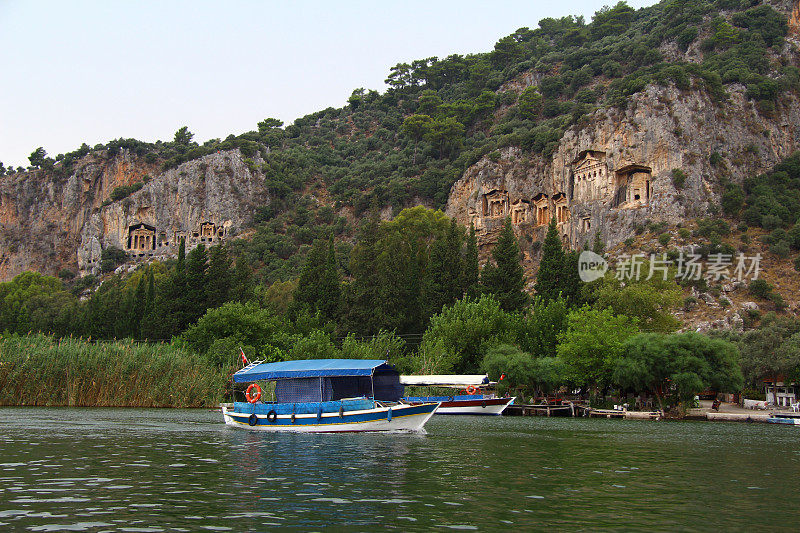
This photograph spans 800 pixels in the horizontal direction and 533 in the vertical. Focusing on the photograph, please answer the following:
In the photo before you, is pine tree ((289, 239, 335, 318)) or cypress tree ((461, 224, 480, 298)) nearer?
cypress tree ((461, 224, 480, 298))

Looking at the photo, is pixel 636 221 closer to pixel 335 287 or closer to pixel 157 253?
pixel 335 287

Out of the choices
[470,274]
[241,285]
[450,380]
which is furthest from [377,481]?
[241,285]

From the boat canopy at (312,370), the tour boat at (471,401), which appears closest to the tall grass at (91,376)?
the boat canopy at (312,370)

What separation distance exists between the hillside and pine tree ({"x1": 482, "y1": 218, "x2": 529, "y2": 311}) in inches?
1045

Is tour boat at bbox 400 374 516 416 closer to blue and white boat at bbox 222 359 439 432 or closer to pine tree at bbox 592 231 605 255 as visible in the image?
blue and white boat at bbox 222 359 439 432

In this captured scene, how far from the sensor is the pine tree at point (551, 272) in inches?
2731

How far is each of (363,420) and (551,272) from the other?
141 feet

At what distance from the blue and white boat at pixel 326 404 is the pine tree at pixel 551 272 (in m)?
37.6

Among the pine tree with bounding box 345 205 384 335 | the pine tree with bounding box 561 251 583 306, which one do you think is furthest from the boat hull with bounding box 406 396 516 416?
the pine tree with bounding box 345 205 384 335

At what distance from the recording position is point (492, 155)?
4488 inches

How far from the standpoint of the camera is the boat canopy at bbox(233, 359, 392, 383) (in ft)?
105

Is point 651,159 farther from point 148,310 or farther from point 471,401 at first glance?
point 148,310

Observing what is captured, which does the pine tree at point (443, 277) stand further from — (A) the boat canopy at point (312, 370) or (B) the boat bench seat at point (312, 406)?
(B) the boat bench seat at point (312, 406)

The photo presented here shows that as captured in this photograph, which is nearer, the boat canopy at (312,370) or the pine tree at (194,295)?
the boat canopy at (312,370)
